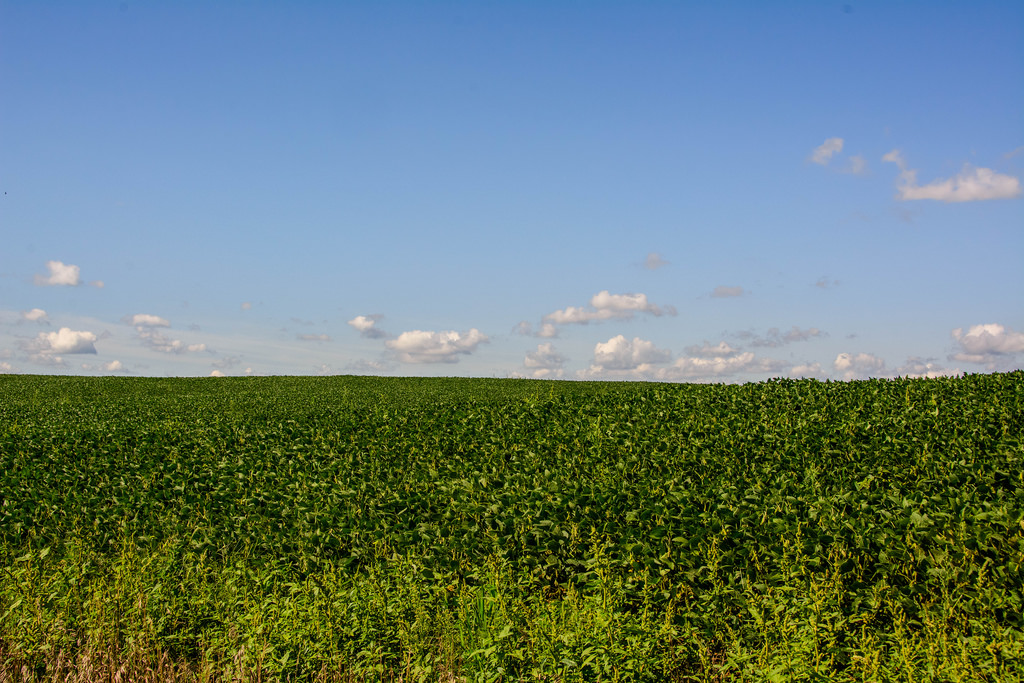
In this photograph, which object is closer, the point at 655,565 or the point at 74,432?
the point at 655,565

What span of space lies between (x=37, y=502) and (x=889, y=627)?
493 inches

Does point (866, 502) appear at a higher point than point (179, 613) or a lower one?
higher

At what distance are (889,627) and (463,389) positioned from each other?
33022 millimetres

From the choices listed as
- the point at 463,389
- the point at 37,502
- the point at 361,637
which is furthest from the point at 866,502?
the point at 463,389

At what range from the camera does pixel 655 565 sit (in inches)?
303

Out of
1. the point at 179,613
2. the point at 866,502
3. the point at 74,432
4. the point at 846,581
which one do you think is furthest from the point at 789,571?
the point at 74,432

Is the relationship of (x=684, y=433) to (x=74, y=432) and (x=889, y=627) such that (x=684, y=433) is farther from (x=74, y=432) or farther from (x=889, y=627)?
(x=74, y=432)

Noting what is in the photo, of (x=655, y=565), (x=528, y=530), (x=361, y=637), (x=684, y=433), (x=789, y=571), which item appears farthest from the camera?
(x=684, y=433)

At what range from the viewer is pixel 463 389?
3906 centimetres

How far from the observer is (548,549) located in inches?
329

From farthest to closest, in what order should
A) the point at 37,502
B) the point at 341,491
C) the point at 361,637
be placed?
1. the point at 37,502
2. the point at 341,491
3. the point at 361,637

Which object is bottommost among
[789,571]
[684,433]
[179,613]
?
[179,613]

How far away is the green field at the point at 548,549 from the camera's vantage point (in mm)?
6273

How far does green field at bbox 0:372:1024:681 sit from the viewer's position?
247 inches
